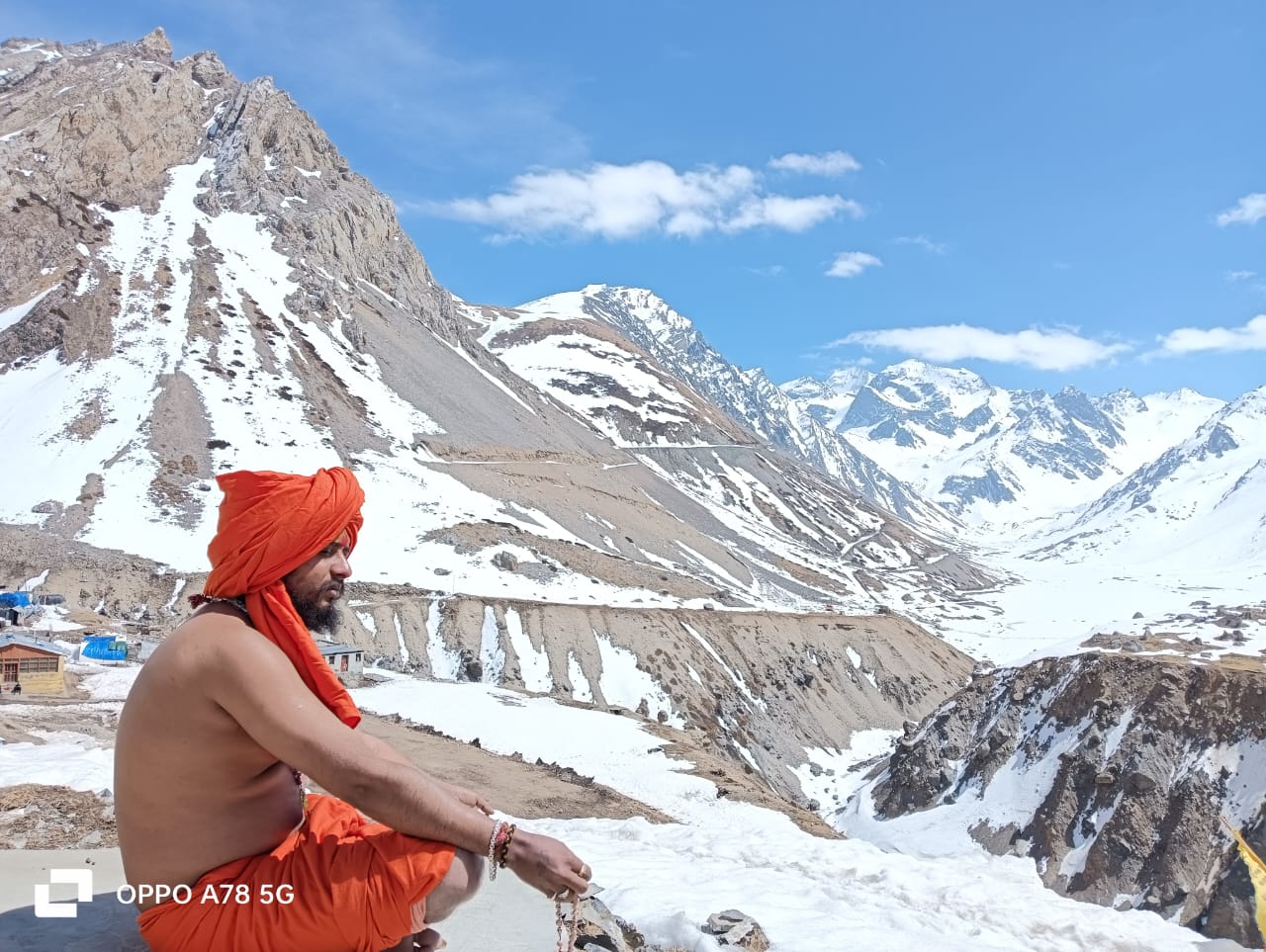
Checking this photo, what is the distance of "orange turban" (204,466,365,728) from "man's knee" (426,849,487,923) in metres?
0.79

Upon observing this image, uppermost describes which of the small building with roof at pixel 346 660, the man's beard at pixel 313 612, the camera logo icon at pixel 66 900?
the man's beard at pixel 313 612

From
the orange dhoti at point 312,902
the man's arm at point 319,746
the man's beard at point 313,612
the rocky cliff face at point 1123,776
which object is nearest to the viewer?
the man's arm at point 319,746

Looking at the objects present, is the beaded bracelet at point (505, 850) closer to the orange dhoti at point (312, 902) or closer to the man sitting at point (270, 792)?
the man sitting at point (270, 792)

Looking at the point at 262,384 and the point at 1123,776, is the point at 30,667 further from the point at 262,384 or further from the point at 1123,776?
the point at 262,384

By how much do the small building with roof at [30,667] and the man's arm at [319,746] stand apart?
22.2 meters

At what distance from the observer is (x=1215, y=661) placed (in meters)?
32.3

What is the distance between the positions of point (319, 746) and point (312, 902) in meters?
0.72

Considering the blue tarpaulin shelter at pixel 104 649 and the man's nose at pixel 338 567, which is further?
the blue tarpaulin shelter at pixel 104 649

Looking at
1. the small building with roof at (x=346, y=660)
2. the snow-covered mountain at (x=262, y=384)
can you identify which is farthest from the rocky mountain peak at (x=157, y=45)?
the small building with roof at (x=346, y=660)

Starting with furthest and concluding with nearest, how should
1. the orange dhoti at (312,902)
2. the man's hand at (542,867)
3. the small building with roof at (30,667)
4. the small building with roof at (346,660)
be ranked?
the small building with roof at (346,660) → the small building with roof at (30,667) → the man's hand at (542,867) → the orange dhoti at (312,902)

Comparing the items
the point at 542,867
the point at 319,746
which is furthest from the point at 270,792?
the point at 542,867

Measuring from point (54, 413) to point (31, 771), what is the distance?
66653 mm

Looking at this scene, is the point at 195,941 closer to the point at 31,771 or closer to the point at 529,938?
the point at 529,938

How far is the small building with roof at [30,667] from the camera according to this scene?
21.5 meters
